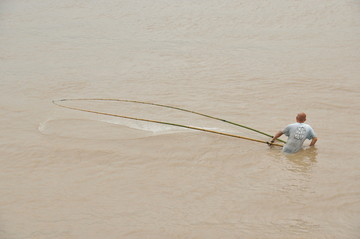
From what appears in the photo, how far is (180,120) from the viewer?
8000 mm

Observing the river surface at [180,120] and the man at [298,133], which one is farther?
the man at [298,133]

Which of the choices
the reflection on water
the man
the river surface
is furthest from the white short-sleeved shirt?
the river surface

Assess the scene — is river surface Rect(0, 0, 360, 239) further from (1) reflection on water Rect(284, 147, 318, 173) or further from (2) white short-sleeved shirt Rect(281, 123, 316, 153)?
(2) white short-sleeved shirt Rect(281, 123, 316, 153)

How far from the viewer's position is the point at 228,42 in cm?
1243

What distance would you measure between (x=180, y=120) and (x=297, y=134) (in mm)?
2274

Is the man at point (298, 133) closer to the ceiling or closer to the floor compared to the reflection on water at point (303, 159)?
closer to the ceiling

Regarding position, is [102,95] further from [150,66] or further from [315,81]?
[315,81]

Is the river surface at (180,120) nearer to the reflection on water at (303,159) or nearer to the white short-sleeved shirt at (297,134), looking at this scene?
the reflection on water at (303,159)

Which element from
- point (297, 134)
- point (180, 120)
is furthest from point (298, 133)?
point (180, 120)

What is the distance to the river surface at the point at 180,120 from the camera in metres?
5.39

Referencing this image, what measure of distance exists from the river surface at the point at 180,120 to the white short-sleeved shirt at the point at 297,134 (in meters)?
0.20

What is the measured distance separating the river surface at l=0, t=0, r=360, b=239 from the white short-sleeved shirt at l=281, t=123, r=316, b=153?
0.20m

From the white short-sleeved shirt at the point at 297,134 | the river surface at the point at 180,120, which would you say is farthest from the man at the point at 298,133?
the river surface at the point at 180,120

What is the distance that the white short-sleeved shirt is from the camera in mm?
6301
